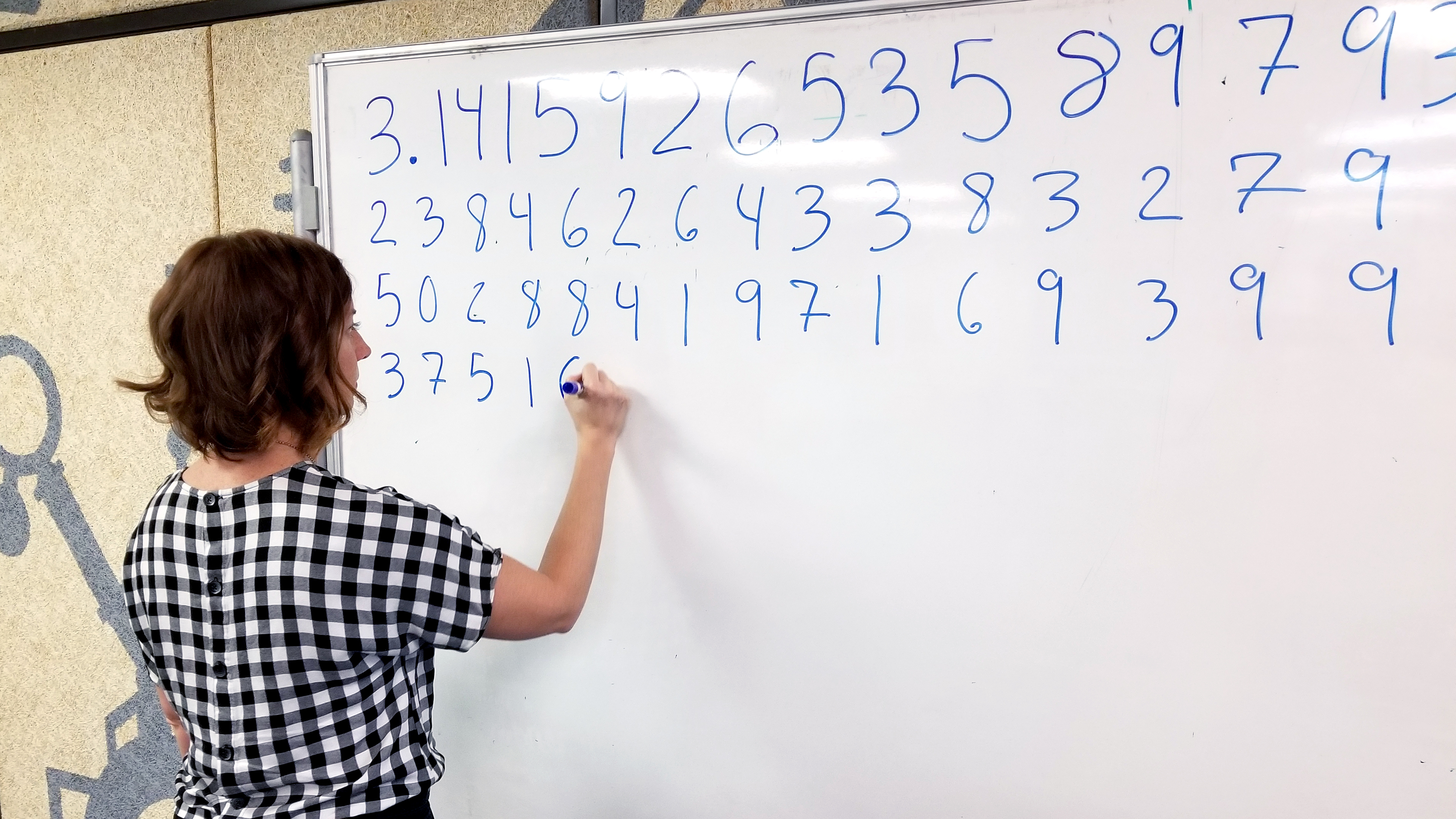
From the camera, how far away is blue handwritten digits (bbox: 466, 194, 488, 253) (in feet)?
3.01

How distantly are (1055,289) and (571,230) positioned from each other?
0.48 m

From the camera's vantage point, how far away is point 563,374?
909 millimetres

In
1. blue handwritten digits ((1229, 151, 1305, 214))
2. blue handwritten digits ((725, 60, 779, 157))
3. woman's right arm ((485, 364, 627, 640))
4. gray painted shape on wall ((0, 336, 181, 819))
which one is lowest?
gray painted shape on wall ((0, 336, 181, 819))

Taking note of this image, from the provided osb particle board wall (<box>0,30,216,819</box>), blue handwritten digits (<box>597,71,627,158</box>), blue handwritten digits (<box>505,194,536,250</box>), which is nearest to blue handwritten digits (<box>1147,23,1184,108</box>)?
blue handwritten digits (<box>597,71,627,158</box>)

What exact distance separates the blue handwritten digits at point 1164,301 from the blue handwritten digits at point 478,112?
26.3 inches

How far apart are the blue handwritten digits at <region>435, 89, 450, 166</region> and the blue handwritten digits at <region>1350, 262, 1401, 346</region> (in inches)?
33.7

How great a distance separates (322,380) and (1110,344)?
676mm

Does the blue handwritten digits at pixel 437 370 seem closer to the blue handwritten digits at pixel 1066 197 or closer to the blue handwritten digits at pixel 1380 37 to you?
the blue handwritten digits at pixel 1066 197

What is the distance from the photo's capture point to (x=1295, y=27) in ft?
2.27

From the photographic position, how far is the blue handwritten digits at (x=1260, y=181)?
71 centimetres

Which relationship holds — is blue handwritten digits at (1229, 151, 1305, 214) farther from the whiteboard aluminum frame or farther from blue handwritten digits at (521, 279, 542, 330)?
blue handwritten digits at (521, 279, 542, 330)

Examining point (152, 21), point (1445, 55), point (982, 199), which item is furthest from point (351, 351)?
point (1445, 55)

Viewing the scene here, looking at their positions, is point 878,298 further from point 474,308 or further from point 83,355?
point 83,355

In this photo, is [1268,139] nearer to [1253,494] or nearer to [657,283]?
[1253,494]
